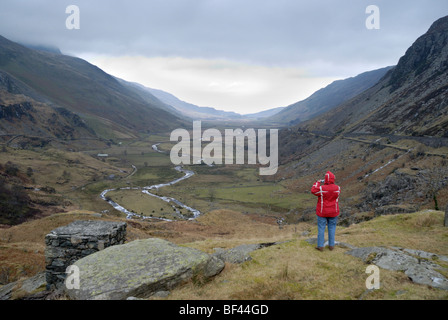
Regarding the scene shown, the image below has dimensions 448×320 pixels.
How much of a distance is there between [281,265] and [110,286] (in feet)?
23.2

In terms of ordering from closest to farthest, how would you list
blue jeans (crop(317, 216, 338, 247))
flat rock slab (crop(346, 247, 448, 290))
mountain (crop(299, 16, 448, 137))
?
flat rock slab (crop(346, 247, 448, 290)) → blue jeans (crop(317, 216, 338, 247)) → mountain (crop(299, 16, 448, 137))

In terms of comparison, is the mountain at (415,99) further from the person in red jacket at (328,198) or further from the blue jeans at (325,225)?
the person in red jacket at (328,198)

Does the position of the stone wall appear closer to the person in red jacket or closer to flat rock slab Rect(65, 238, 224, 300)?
flat rock slab Rect(65, 238, 224, 300)

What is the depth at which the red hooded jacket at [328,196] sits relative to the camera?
12.4 meters

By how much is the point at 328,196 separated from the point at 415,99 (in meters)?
110

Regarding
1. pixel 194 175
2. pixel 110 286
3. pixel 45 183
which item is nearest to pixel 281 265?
pixel 110 286

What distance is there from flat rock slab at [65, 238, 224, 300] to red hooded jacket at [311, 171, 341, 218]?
214 inches

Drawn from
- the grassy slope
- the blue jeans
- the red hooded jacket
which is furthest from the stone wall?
the red hooded jacket

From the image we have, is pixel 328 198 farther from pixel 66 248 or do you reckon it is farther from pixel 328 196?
pixel 66 248

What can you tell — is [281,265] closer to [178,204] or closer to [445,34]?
[178,204]

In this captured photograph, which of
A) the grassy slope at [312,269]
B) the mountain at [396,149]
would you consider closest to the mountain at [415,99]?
the mountain at [396,149]

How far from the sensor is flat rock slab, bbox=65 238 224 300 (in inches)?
352

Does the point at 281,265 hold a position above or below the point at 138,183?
above
